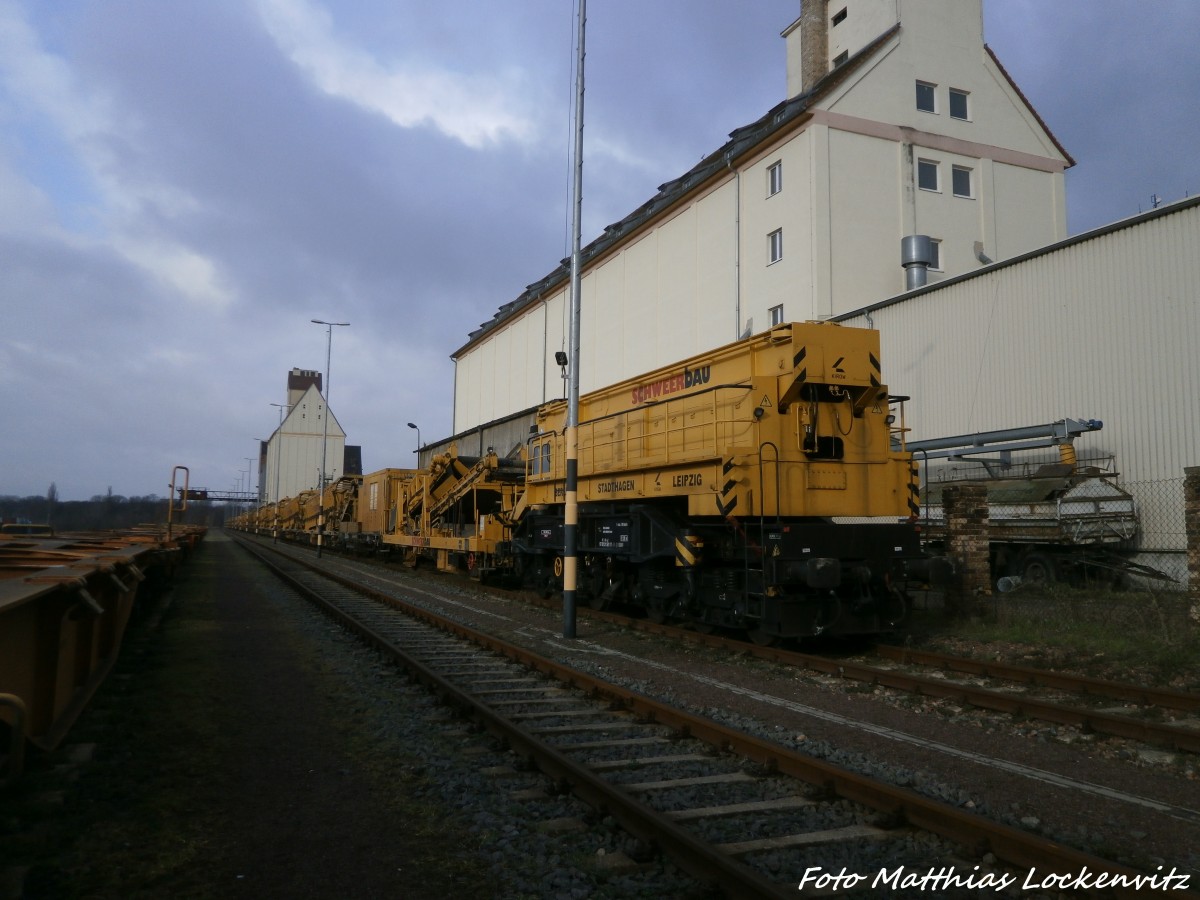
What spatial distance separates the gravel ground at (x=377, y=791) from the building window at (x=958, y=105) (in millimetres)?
24473

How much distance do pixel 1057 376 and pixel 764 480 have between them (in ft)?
35.8

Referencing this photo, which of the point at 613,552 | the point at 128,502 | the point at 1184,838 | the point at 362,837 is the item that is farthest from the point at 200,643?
the point at 128,502

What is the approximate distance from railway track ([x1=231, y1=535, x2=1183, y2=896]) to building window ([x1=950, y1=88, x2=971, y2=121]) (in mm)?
26009

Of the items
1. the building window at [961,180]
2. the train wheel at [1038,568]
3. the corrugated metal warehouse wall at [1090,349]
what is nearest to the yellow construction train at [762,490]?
the train wheel at [1038,568]

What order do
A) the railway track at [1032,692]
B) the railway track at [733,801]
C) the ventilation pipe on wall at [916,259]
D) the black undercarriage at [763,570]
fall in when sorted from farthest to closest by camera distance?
1. the ventilation pipe on wall at [916,259]
2. the black undercarriage at [763,570]
3. the railway track at [1032,692]
4. the railway track at [733,801]

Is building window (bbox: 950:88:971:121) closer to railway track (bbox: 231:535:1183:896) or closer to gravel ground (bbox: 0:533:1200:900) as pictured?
gravel ground (bbox: 0:533:1200:900)

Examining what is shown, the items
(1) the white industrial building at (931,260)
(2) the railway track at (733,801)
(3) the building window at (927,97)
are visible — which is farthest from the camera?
(3) the building window at (927,97)

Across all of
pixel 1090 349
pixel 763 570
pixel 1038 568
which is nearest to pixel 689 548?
pixel 763 570

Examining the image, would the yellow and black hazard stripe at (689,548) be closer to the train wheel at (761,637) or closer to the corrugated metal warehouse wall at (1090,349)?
the train wheel at (761,637)

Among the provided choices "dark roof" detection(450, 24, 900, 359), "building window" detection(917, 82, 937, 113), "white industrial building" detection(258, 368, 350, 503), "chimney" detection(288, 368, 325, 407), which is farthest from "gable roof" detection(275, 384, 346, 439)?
"building window" detection(917, 82, 937, 113)

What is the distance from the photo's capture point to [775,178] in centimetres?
2555

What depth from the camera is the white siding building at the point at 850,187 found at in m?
24.0

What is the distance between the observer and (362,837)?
4.27 metres

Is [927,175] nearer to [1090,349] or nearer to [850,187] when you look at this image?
[850,187]
